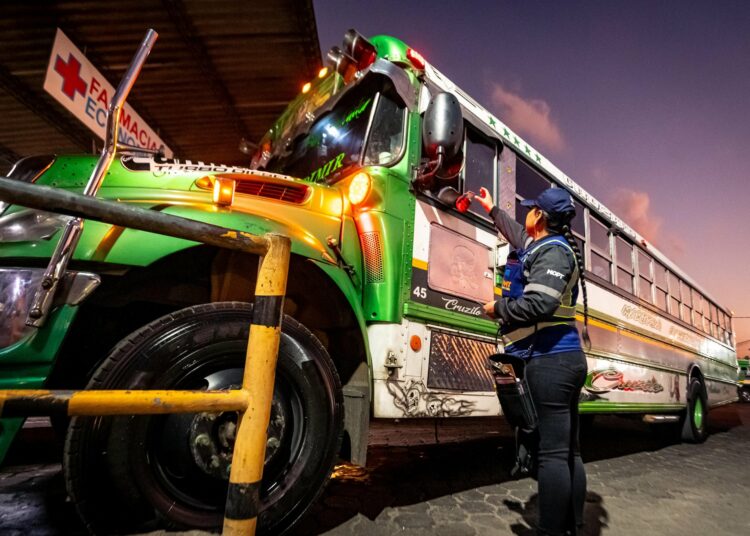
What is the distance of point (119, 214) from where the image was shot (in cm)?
113

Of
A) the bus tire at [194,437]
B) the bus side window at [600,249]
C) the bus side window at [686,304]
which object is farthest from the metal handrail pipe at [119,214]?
the bus side window at [686,304]

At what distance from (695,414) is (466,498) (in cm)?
524

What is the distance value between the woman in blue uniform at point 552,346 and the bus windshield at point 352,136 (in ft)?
3.66

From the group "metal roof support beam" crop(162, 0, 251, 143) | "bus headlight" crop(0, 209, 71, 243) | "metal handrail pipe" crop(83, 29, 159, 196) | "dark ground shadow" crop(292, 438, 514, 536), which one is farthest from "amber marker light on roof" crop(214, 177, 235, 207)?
"metal roof support beam" crop(162, 0, 251, 143)

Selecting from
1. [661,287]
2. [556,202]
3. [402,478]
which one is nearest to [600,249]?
[661,287]

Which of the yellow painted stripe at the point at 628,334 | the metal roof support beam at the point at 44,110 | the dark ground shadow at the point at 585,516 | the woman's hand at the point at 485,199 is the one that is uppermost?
the metal roof support beam at the point at 44,110

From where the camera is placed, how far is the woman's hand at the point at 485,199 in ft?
9.74

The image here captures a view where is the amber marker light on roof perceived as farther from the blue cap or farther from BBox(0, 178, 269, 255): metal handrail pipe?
the blue cap

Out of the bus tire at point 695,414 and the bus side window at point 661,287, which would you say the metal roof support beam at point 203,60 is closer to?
the bus side window at point 661,287

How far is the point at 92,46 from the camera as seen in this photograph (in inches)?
199

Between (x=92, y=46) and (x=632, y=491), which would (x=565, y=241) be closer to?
(x=632, y=491)

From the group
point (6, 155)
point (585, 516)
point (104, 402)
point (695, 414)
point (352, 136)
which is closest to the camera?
point (104, 402)

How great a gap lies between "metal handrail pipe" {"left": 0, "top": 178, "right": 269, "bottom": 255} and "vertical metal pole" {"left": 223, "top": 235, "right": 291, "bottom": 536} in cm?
18

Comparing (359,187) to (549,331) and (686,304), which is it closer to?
(549,331)
